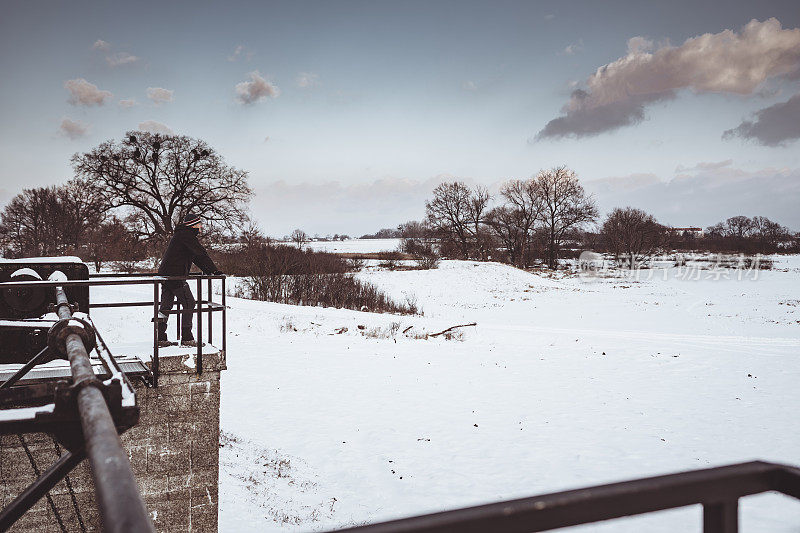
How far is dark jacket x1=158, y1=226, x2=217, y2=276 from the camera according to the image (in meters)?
7.59

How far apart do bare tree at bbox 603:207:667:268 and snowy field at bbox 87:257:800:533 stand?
4094 centimetres

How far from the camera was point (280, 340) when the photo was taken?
16.2 meters

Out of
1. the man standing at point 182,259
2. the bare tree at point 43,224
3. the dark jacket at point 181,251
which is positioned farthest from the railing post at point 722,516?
the bare tree at point 43,224

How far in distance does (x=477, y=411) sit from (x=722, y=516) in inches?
397

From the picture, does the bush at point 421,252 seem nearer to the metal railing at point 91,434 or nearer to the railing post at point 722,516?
the metal railing at point 91,434

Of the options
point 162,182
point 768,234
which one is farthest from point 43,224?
point 768,234

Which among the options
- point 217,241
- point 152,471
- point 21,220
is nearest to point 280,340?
point 152,471

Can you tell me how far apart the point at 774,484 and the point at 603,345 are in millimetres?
17204

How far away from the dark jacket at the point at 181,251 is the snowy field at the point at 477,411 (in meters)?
3.25

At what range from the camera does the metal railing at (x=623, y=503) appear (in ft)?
2.58

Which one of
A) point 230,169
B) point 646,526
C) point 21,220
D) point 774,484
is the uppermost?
point 230,169

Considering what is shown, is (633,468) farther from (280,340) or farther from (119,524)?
(280,340)

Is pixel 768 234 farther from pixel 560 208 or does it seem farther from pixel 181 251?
pixel 181 251

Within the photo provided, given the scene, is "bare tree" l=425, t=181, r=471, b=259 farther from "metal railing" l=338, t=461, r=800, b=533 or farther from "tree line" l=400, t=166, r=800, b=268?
"metal railing" l=338, t=461, r=800, b=533
